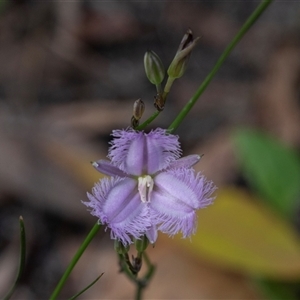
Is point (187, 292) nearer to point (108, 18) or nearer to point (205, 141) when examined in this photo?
point (205, 141)

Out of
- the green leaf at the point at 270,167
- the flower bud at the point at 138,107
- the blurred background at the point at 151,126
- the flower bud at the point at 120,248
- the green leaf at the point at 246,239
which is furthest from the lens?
the green leaf at the point at 270,167

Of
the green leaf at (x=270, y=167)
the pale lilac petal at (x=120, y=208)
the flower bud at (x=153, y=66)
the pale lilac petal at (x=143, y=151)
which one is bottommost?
the pale lilac petal at (x=120, y=208)

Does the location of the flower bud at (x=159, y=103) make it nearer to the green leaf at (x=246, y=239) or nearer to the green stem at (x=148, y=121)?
the green stem at (x=148, y=121)

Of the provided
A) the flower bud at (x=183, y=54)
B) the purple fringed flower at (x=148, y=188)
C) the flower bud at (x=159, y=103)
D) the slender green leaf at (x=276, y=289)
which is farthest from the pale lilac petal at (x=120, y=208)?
the slender green leaf at (x=276, y=289)

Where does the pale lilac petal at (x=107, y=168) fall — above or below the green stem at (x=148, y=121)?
below

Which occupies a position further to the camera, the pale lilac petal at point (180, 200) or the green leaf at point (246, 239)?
the green leaf at point (246, 239)

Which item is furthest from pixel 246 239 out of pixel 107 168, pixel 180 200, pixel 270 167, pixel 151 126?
pixel 107 168
